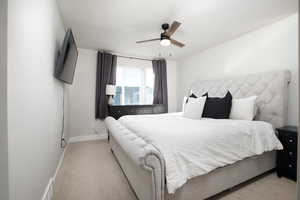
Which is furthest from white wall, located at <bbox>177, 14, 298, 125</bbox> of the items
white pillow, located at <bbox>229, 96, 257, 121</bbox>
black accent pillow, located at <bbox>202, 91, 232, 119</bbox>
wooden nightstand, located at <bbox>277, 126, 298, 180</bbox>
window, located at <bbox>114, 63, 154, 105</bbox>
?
window, located at <bbox>114, 63, 154, 105</bbox>

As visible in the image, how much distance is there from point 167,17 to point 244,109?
6.61 ft

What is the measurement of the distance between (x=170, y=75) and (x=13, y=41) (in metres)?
4.43

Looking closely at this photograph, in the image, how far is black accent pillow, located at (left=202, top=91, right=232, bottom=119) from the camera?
2.43 m

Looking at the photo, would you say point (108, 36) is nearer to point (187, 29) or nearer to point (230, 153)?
point (187, 29)

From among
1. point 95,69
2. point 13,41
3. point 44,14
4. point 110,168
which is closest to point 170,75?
point 95,69

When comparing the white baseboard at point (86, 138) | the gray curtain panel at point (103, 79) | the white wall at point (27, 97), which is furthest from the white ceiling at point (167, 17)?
the white baseboard at point (86, 138)

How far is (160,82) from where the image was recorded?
4598 millimetres

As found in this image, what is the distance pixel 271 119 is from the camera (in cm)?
234

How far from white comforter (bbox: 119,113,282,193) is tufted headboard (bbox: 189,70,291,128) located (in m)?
0.55

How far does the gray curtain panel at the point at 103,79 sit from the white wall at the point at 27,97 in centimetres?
234

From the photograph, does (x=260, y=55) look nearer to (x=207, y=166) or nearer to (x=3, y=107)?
(x=207, y=166)

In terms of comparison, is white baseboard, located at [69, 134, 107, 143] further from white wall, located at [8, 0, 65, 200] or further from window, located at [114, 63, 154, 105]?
white wall, located at [8, 0, 65, 200]

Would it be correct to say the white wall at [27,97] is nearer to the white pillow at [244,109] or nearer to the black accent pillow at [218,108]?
the black accent pillow at [218,108]

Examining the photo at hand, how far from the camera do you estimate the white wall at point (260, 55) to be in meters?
2.23
